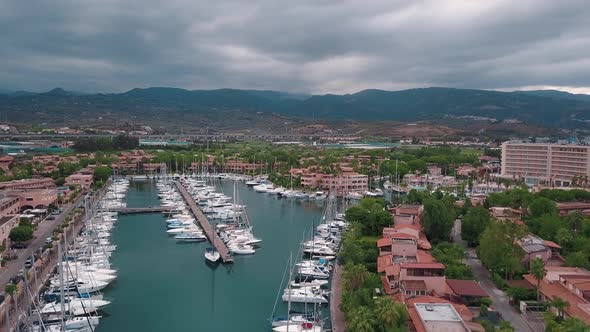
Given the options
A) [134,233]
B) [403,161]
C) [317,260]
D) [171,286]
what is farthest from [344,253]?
[403,161]

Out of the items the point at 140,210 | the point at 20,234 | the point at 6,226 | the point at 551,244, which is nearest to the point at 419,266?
the point at 551,244

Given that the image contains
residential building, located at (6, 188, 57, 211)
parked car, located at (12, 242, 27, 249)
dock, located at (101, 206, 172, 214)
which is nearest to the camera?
parked car, located at (12, 242, 27, 249)

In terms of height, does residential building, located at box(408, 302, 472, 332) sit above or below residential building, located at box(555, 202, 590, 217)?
below

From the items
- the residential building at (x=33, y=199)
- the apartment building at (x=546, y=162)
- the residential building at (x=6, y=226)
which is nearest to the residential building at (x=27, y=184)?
the residential building at (x=33, y=199)

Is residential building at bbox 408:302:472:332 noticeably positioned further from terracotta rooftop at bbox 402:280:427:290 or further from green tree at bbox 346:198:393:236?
green tree at bbox 346:198:393:236

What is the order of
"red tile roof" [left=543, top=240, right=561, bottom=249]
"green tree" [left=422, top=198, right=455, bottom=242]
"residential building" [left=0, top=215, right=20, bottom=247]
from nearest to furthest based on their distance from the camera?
"red tile roof" [left=543, top=240, right=561, bottom=249], "residential building" [left=0, top=215, right=20, bottom=247], "green tree" [left=422, top=198, right=455, bottom=242]

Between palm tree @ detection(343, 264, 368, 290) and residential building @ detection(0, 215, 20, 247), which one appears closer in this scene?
palm tree @ detection(343, 264, 368, 290)

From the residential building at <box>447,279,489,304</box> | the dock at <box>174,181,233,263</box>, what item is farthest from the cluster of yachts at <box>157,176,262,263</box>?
the residential building at <box>447,279,489,304</box>
